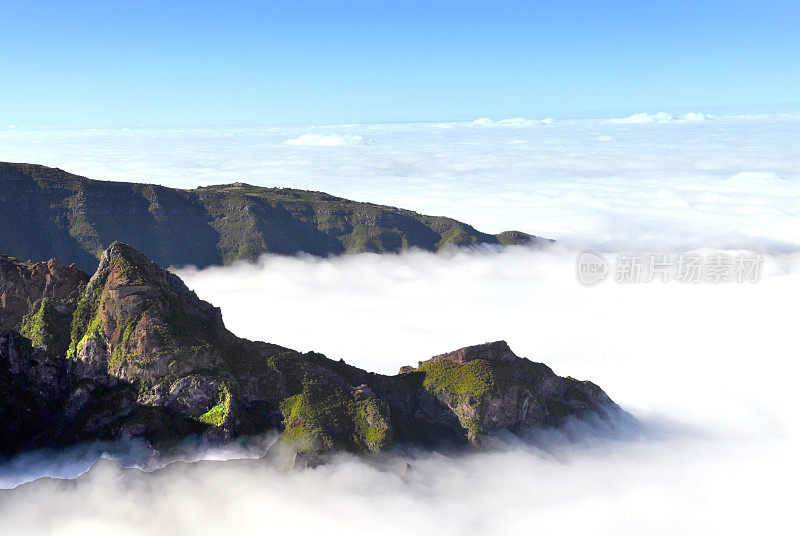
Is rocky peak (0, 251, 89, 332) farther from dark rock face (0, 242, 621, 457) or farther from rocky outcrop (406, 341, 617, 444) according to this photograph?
rocky outcrop (406, 341, 617, 444)

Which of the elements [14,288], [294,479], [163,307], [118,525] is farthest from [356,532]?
[14,288]

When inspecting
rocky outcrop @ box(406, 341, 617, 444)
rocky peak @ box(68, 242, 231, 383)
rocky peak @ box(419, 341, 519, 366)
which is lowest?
rocky outcrop @ box(406, 341, 617, 444)

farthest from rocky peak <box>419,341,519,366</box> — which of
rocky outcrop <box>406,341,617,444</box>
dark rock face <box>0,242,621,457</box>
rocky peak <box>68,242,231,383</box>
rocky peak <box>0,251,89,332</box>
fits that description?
rocky peak <box>0,251,89,332</box>

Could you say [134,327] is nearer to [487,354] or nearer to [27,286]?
[27,286]

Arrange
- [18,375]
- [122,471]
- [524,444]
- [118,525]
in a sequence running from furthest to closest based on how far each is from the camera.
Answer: [524,444]
[18,375]
[122,471]
[118,525]

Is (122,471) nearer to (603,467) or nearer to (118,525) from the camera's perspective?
(118,525)

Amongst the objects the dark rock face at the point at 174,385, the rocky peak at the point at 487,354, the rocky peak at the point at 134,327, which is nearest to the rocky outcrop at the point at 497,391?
the rocky peak at the point at 487,354

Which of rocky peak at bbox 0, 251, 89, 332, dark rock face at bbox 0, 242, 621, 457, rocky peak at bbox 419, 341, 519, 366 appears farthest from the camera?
rocky peak at bbox 419, 341, 519, 366

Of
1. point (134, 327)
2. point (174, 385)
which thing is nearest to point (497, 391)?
point (174, 385)
